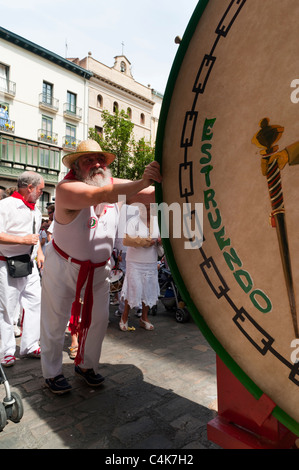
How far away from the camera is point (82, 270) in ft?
8.02

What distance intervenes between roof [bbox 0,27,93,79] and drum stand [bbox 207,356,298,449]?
26957 mm

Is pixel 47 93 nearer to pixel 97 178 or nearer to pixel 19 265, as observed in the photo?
pixel 19 265

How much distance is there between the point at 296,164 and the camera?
2.77ft

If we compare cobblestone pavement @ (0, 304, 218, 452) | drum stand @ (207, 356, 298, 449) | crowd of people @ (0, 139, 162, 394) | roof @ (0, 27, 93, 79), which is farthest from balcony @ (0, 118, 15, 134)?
drum stand @ (207, 356, 298, 449)

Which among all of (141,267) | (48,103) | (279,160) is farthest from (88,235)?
(48,103)

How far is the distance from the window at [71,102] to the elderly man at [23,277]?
2558 cm

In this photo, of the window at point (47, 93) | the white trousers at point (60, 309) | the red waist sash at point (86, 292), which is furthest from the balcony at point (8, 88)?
the red waist sash at point (86, 292)

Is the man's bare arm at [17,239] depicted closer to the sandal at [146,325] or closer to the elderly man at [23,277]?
the elderly man at [23,277]

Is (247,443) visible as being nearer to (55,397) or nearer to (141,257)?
(55,397)

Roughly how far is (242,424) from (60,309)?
167cm

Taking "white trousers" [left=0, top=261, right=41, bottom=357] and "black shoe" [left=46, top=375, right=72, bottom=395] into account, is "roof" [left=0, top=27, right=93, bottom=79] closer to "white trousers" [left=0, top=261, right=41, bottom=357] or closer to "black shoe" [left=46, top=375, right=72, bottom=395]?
"white trousers" [left=0, top=261, right=41, bottom=357]

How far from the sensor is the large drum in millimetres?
863

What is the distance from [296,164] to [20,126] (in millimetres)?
25966
